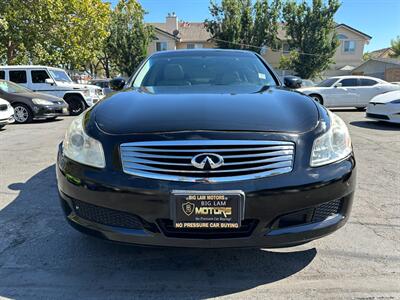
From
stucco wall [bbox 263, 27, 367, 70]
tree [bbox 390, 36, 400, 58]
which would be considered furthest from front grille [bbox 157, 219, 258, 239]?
tree [bbox 390, 36, 400, 58]

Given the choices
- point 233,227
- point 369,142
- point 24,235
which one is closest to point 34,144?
point 24,235

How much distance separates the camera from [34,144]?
23.0 feet

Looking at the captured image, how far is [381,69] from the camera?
36125 millimetres

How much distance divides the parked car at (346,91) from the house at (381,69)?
22991 millimetres

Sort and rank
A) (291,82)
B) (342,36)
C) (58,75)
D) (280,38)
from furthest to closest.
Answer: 1. (342,36)
2. (280,38)
3. (58,75)
4. (291,82)

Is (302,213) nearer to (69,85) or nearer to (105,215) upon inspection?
(105,215)

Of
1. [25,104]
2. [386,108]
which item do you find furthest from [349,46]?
[25,104]

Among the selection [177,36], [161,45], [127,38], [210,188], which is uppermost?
[177,36]

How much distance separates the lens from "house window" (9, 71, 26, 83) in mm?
12625

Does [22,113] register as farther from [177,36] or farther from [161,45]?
[177,36]

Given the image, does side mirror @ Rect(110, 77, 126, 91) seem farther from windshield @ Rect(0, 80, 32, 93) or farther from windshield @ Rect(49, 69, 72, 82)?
windshield @ Rect(49, 69, 72, 82)

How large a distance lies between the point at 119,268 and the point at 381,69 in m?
39.6

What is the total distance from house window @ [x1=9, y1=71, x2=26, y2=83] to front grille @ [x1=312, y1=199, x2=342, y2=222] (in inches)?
510

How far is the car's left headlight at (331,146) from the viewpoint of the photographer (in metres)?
2.12
